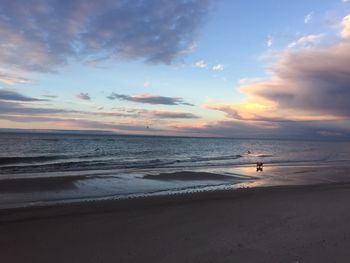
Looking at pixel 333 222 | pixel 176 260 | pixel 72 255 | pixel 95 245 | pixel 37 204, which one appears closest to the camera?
pixel 176 260

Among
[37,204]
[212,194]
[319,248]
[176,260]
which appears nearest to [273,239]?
[319,248]

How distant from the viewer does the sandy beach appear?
716cm

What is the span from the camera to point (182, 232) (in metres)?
8.78

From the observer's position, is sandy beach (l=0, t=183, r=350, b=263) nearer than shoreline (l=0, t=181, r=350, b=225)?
Yes

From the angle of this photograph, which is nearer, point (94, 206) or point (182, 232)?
point (182, 232)

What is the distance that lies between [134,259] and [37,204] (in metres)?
7.88

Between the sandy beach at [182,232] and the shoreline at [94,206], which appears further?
the shoreline at [94,206]

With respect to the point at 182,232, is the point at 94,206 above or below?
below

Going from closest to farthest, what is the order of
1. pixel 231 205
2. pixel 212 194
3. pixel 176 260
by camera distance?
pixel 176 260 < pixel 231 205 < pixel 212 194

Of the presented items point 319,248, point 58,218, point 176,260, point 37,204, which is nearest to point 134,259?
point 176,260

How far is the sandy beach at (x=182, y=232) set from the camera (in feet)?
23.5

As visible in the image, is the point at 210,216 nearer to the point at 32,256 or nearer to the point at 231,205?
the point at 231,205

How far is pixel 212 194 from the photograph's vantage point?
1560cm

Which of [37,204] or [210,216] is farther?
[37,204]
